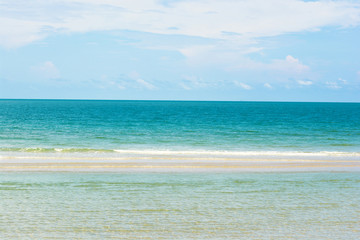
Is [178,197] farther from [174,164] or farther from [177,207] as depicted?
[174,164]

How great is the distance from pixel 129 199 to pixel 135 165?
8.69 meters

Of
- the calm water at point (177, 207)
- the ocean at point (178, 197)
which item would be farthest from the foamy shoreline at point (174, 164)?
the calm water at point (177, 207)

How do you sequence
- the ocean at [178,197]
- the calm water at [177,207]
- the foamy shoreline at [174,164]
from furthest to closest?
the foamy shoreline at [174,164]
the ocean at [178,197]
the calm water at [177,207]

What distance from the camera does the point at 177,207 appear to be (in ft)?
45.9

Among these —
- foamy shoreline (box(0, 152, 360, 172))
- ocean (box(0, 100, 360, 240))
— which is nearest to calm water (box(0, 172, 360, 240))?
ocean (box(0, 100, 360, 240))

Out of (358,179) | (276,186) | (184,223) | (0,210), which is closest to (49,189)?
(0,210)

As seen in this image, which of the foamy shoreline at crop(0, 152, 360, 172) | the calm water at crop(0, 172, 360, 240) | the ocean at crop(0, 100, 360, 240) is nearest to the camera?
the calm water at crop(0, 172, 360, 240)

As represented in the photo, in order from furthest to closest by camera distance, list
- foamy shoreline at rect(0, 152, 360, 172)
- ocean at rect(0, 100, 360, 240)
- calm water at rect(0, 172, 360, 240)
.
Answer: foamy shoreline at rect(0, 152, 360, 172) < ocean at rect(0, 100, 360, 240) < calm water at rect(0, 172, 360, 240)

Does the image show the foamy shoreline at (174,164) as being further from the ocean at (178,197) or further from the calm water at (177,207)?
the calm water at (177,207)

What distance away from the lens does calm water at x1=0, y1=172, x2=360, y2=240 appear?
11.5 metres

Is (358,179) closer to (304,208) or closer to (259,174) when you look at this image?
(259,174)

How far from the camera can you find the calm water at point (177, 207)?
1148 cm

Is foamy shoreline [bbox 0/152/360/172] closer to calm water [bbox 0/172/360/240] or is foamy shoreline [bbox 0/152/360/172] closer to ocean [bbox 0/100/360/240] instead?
ocean [bbox 0/100/360/240]

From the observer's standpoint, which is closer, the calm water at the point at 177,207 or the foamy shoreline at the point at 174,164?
the calm water at the point at 177,207
